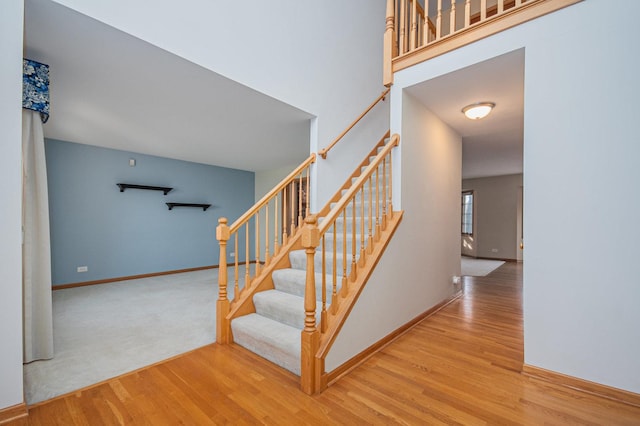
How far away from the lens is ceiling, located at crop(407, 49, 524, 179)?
93.3 inches

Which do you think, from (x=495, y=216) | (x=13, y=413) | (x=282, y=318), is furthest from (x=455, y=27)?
(x=495, y=216)

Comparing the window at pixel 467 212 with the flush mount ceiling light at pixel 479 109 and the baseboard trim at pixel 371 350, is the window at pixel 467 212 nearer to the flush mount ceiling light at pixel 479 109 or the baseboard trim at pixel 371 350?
the baseboard trim at pixel 371 350

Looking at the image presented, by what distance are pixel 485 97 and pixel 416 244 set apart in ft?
5.42

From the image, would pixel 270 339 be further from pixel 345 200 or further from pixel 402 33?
pixel 402 33

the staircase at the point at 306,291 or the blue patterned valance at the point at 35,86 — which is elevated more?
the blue patterned valance at the point at 35,86

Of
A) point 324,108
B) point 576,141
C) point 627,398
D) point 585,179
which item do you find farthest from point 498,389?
point 324,108

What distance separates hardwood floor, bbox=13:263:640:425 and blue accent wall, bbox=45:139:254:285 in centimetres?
382

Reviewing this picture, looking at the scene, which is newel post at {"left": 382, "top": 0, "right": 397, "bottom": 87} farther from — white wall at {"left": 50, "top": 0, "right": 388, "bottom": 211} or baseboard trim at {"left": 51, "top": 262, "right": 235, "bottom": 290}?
baseboard trim at {"left": 51, "top": 262, "right": 235, "bottom": 290}

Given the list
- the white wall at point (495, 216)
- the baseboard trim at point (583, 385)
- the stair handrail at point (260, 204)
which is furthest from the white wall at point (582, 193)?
the white wall at point (495, 216)

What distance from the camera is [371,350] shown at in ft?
7.49

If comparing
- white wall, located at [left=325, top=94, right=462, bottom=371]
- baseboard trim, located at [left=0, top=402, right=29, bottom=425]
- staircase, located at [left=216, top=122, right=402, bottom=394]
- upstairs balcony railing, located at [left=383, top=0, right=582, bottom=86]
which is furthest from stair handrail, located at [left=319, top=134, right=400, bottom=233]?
baseboard trim, located at [left=0, top=402, right=29, bottom=425]

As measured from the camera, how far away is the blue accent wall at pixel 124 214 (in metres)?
4.52

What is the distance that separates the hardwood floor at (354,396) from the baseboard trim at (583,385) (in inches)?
1.8

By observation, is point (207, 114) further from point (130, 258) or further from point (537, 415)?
point (537, 415)
